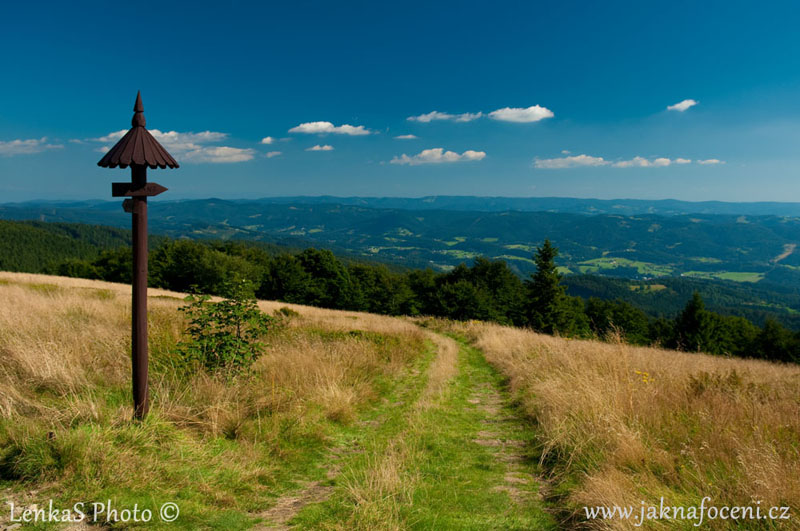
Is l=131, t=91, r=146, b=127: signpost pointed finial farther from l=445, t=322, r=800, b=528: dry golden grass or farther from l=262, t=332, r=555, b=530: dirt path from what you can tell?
l=445, t=322, r=800, b=528: dry golden grass

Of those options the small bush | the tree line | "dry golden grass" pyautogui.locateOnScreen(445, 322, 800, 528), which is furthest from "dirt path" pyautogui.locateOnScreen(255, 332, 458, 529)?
the tree line

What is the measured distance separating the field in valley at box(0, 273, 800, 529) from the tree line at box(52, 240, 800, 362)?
136 feet

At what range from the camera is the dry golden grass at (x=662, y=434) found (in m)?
3.96

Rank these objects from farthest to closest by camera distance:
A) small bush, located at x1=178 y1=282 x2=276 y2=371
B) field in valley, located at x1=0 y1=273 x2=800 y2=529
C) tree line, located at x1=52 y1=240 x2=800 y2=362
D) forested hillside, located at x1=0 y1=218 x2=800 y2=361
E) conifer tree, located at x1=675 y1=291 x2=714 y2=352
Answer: tree line, located at x1=52 y1=240 x2=800 y2=362 → conifer tree, located at x1=675 y1=291 x2=714 y2=352 → forested hillside, located at x1=0 y1=218 x2=800 y2=361 → small bush, located at x1=178 y1=282 x2=276 y2=371 → field in valley, located at x1=0 y1=273 x2=800 y2=529

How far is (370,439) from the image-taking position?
6297mm

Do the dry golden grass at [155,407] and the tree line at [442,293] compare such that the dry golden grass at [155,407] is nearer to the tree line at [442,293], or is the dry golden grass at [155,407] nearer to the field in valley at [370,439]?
the field in valley at [370,439]

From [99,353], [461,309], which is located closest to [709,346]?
[461,309]

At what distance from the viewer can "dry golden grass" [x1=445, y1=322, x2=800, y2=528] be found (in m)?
3.96

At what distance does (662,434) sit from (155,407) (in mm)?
6902

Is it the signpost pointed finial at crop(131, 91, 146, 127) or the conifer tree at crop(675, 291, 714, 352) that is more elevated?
the signpost pointed finial at crop(131, 91, 146, 127)

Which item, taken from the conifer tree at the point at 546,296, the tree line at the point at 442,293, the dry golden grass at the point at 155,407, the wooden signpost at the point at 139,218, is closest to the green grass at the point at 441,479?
the dry golden grass at the point at 155,407

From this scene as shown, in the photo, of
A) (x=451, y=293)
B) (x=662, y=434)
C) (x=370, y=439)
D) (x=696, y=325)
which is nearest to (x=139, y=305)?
(x=370, y=439)

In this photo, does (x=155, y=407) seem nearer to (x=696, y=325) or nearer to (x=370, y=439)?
(x=370, y=439)

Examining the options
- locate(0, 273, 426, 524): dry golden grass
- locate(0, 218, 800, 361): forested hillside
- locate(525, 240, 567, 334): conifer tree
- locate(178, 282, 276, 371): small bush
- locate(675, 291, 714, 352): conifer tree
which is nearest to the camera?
locate(0, 273, 426, 524): dry golden grass
